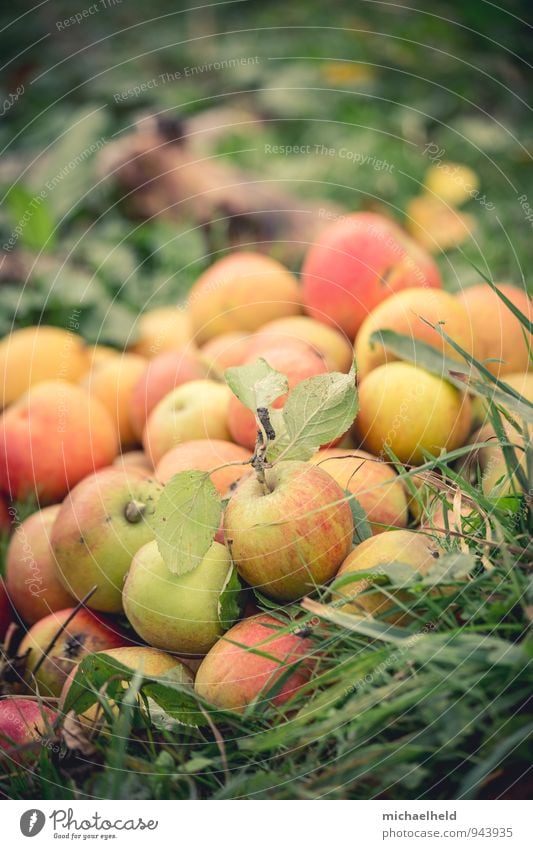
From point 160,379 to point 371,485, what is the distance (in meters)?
0.52

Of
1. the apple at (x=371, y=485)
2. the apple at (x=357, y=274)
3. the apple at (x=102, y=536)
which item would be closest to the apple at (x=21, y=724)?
the apple at (x=102, y=536)

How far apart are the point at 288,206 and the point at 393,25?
1.59 meters

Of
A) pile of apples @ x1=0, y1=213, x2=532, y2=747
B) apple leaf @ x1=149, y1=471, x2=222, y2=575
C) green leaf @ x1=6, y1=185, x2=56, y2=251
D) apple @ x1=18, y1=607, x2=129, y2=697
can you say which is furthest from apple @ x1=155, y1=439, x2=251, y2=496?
green leaf @ x1=6, y1=185, x2=56, y2=251

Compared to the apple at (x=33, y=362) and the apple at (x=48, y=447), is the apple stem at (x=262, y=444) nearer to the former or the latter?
the apple at (x=48, y=447)

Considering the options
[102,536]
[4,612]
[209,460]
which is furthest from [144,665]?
[4,612]

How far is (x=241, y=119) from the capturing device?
2.94 meters

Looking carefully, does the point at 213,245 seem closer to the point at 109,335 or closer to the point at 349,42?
the point at 109,335

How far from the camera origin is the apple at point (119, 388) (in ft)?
4.99

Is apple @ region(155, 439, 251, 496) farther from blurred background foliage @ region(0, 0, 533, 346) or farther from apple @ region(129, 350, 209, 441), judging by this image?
blurred background foliage @ region(0, 0, 533, 346)

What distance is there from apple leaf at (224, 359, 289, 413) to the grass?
0.19 m

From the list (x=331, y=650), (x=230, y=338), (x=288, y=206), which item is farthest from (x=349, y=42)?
(x=331, y=650)

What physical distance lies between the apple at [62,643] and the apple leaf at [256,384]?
1.19 feet

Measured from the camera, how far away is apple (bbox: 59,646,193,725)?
94cm
